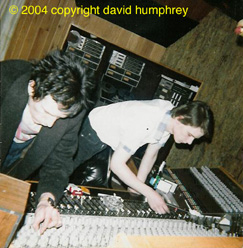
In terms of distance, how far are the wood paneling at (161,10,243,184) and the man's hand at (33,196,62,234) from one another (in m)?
3.47

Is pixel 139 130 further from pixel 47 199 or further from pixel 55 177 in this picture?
pixel 47 199

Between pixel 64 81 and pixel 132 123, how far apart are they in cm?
80

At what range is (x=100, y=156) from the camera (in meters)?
2.65

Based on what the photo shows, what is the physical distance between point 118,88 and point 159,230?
2.91 metres

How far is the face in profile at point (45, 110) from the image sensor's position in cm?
135

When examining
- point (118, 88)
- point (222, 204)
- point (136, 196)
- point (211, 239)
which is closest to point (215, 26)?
point (118, 88)

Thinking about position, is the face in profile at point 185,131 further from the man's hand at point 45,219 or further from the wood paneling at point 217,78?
the wood paneling at point 217,78

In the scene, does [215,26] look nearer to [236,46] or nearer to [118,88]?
[236,46]

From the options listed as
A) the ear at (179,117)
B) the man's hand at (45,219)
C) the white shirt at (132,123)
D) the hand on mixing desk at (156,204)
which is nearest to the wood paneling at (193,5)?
the white shirt at (132,123)

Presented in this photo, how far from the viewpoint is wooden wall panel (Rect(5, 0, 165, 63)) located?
407 cm

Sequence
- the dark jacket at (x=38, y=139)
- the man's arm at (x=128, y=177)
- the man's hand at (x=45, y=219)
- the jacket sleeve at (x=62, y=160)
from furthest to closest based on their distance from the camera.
Result: the man's arm at (x=128, y=177)
the jacket sleeve at (x=62, y=160)
the dark jacket at (x=38, y=139)
the man's hand at (x=45, y=219)

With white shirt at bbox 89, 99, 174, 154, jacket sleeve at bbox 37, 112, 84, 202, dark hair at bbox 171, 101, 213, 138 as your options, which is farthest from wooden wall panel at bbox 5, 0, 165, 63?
jacket sleeve at bbox 37, 112, 84, 202

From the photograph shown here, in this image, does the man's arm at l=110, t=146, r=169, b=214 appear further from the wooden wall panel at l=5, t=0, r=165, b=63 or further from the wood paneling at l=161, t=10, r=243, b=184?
the wood paneling at l=161, t=10, r=243, b=184

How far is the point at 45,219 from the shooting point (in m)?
1.15
